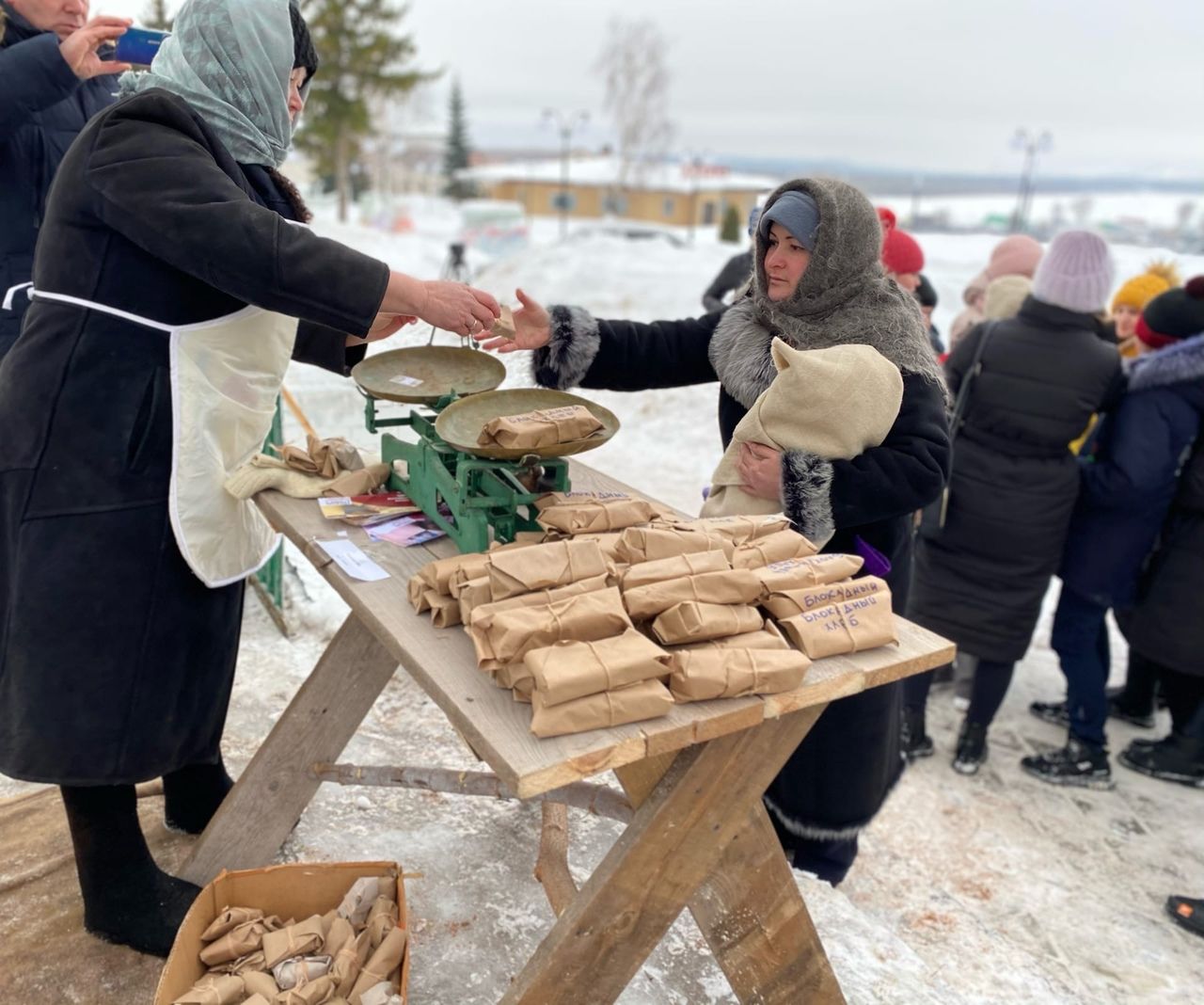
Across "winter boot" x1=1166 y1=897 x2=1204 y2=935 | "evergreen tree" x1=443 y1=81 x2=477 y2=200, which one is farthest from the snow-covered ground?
"evergreen tree" x1=443 y1=81 x2=477 y2=200

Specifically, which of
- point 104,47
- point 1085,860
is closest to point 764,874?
point 1085,860

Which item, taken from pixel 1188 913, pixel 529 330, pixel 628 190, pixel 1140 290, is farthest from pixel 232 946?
pixel 628 190

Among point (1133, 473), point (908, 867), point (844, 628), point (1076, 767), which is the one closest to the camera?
point (844, 628)

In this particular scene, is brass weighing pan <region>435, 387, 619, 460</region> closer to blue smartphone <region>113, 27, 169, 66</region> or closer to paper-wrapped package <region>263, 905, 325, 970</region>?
paper-wrapped package <region>263, 905, 325, 970</region>

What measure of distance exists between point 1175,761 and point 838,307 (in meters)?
3.19

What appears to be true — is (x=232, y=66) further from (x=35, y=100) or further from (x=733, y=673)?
(x=733, y=673)

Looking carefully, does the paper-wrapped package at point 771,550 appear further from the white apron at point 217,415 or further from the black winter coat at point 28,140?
the black winter coat at point 28,140

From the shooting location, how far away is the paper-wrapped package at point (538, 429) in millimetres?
1701

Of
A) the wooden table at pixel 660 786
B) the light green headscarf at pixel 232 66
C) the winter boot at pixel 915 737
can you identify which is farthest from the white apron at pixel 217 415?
the winter boot at pixel 915 737

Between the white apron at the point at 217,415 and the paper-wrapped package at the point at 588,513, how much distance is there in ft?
2.32

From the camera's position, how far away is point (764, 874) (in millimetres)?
1767

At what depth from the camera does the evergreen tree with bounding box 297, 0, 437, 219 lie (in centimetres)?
2953

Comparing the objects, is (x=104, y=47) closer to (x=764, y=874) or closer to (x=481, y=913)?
(x=481, y=913)

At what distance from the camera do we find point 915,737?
424 centimetres
